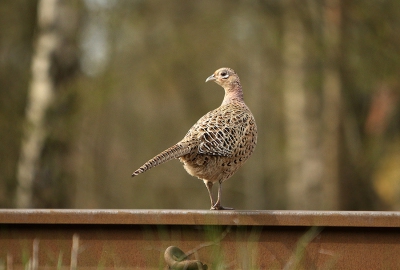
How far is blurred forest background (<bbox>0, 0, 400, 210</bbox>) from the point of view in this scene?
13.2m

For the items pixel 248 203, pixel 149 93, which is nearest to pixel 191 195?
pixel 248 203

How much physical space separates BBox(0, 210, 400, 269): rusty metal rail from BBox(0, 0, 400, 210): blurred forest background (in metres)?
7.25

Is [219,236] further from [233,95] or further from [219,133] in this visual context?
[233,95]

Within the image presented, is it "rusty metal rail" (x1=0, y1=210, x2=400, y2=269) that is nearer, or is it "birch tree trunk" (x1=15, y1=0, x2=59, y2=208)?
"rusty metal rail" (x1=0, y1=210, x2=400, y2=269)

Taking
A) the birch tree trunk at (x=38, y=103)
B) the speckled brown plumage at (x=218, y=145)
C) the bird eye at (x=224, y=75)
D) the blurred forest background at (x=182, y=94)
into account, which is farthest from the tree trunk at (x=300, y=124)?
the speckled brown plumage at (x=218, y=145)

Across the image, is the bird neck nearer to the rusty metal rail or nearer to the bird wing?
the bird wing

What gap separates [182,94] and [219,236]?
2224 cm

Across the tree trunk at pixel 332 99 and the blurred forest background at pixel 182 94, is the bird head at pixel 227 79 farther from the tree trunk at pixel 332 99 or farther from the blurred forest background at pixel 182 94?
the tree trunk at pixel 332 99

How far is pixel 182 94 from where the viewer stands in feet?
88.4

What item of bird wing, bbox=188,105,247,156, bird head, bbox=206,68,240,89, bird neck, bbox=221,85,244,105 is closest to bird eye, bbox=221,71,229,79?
bird head, bbox=206,68,240,89

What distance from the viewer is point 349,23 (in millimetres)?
15797

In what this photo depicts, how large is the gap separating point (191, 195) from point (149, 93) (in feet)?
15.0

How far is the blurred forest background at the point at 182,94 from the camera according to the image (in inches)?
519

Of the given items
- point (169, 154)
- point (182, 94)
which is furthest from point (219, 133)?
point (182, 94)
